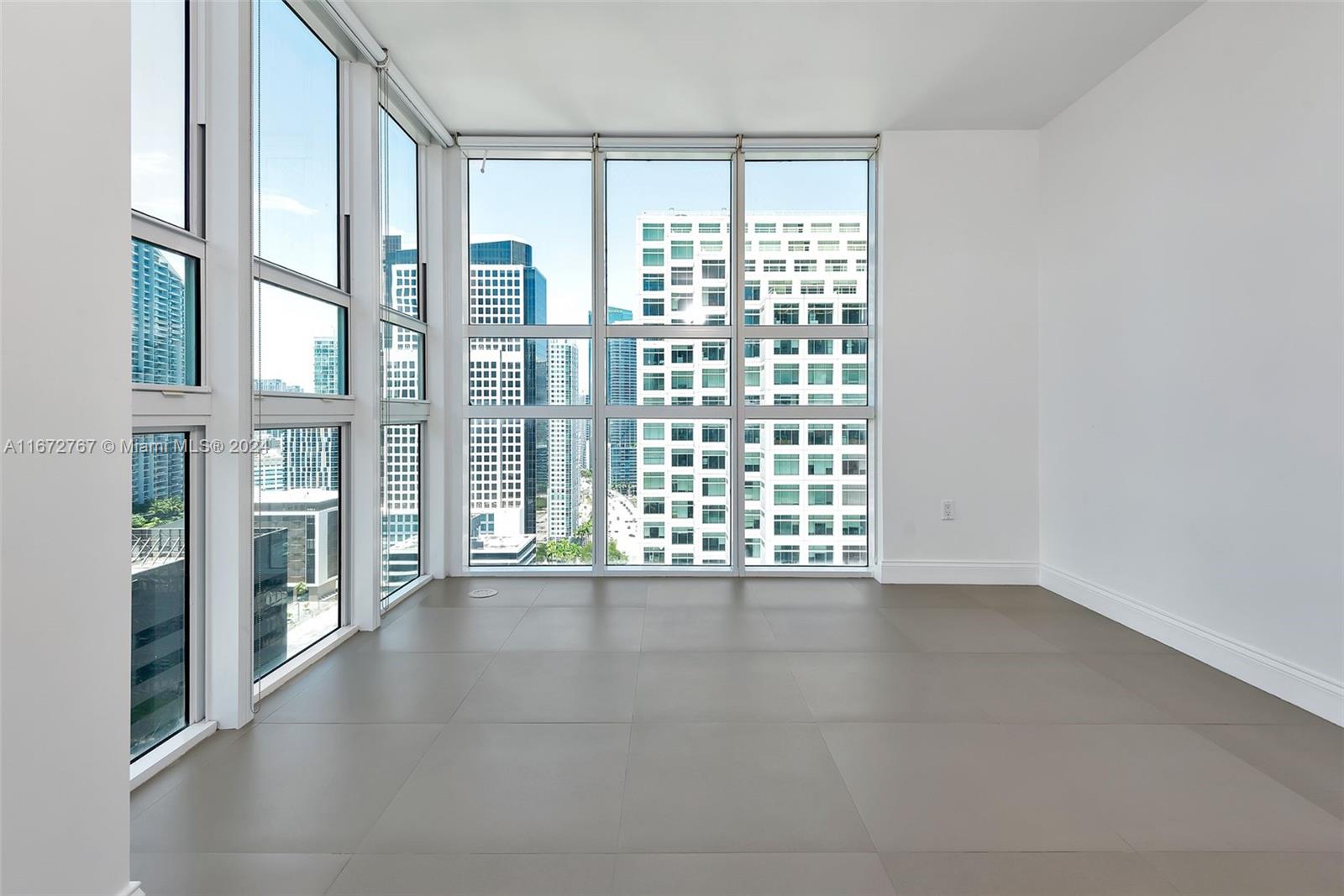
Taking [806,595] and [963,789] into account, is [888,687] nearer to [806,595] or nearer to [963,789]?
[963,789]

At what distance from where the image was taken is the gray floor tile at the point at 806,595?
4.20m

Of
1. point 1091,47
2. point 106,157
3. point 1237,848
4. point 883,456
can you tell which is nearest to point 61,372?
point 106,157

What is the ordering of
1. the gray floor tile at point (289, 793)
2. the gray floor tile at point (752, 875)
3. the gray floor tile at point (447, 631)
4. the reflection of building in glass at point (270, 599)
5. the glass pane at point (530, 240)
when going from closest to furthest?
the gray floor tile at point (752, 875)
the gray floor tile at point (289, 793)
the reflection of building in glass at point (270, 599)
the gray floor tile at point (447, 631)
the glass pane at point (530, 240)

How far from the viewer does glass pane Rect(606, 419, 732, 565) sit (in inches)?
196

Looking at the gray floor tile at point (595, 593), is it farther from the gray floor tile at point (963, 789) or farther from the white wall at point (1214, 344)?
the white wall at point (1214, 344)

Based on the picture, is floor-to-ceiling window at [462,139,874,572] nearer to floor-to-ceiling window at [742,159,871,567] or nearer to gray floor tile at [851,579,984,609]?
floor-to-ceiling window at [742,159,871,567]

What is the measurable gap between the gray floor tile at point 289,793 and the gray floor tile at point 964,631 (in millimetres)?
2540

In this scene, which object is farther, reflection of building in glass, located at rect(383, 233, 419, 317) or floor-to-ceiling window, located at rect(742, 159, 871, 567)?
→ floor-to-ceiling window, located at rect(742, 159, 871, 567)

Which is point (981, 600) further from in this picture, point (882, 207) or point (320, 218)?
point (320, 218)

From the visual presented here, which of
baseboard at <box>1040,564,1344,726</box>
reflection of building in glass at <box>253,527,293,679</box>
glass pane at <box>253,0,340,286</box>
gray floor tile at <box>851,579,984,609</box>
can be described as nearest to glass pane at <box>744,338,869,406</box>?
gray floor tile at <box>851,579,984,609</box>

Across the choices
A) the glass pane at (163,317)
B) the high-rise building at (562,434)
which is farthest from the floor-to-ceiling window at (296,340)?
the high-rise building at (562,434)

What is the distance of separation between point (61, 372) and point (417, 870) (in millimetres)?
1422

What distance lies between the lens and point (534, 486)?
16.3 feet

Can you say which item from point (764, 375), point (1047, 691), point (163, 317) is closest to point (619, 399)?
point (764, 375)
